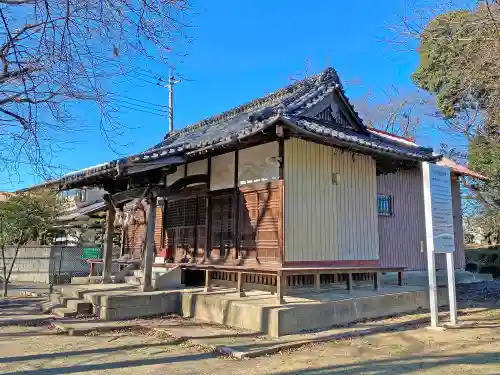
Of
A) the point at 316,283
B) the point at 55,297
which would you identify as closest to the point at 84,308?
the point at 55,297

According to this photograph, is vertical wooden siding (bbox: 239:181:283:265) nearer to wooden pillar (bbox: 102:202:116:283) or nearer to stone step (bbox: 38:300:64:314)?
wooden pillar (bbox: 102:202:116:283)

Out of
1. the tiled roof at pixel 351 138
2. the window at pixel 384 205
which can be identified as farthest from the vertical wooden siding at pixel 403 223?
the tiled roof at pixel 351 138

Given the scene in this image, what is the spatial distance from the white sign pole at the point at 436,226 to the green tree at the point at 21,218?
12.1 meters

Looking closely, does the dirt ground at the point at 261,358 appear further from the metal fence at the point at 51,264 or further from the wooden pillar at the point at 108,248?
the metal fence at the point at 51,264

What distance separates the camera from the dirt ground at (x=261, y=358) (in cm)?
547

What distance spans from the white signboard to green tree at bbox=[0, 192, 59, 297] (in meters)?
12.2

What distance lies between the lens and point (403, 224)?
46.6 feet

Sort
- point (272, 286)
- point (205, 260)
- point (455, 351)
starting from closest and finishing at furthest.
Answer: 1. point (455, 351)
2. point (272, 286)
3. point (205, 260)

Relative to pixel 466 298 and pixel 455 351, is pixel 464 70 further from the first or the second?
pixel 466 298

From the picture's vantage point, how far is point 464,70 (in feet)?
28.4

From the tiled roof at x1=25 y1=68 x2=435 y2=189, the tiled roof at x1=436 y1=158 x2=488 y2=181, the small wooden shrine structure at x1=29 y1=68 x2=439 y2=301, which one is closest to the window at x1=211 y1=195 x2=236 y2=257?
the small wooden shrine structure at x1=29 y1=68 x2=439 y2=301

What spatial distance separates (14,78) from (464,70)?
8.28m

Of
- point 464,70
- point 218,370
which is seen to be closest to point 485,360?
point 218,370

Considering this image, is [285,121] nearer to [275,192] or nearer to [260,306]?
[275,192]
